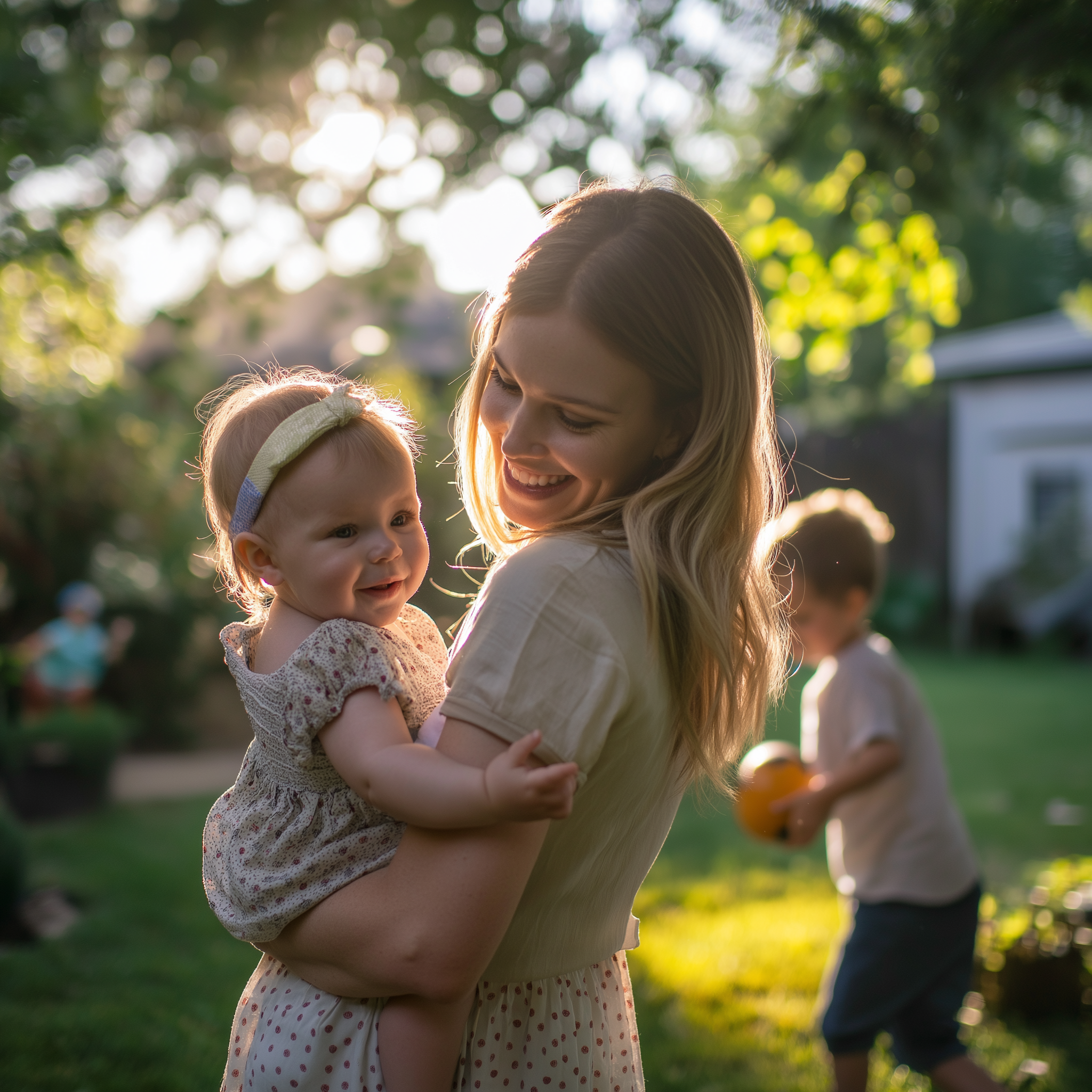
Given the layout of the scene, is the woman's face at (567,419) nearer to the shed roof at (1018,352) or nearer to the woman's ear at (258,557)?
the woman's ear at (258,557)

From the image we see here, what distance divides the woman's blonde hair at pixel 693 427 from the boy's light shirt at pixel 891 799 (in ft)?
6.16

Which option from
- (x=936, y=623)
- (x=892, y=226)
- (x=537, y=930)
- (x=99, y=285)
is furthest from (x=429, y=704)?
(x=936, y=623)

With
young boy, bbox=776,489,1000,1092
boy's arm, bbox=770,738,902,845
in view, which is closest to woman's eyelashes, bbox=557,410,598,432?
young boy, bbox=776,489,1000,1092

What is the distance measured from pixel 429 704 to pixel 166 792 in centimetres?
764

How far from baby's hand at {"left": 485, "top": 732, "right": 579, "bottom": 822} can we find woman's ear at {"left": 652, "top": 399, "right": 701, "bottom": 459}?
52cm

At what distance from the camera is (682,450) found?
1.53 meters

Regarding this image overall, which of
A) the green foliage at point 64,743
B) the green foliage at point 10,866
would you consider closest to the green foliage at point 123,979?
the green foliage at point 10,866

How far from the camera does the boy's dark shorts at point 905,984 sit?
3221mm

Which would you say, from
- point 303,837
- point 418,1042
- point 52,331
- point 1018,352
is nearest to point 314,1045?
point 418,1042

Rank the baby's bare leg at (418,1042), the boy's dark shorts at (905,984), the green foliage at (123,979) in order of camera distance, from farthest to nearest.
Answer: the green foliage at (123,979) < the boy's dark shorts at (905,984) < the baby's bare leg at (418,1042)

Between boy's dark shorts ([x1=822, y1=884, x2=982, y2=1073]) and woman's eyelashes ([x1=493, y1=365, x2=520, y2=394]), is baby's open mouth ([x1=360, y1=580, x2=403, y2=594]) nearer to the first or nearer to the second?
woman's eyelashes ([x1=493, y1=365, x2=520, y2=394])

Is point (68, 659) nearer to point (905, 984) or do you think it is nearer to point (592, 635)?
point (905, 984)

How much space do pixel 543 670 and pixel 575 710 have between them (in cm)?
6

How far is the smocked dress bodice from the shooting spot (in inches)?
54.7
